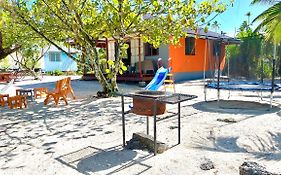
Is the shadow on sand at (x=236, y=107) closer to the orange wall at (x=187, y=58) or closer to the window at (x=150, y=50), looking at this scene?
the orange wall at (x=187, y=58)

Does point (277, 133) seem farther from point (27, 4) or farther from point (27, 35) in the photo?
point (27, 35)

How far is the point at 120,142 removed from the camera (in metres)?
4.80

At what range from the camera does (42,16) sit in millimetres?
8125

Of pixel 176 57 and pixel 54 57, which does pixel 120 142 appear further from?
pixel 54 57

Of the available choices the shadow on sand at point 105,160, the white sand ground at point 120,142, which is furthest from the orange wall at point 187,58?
the shadow on sand at point 105,160

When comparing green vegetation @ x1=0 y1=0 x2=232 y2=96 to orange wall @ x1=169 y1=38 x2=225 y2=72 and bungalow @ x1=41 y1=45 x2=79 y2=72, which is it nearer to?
orange wall @ x1=169 y1=38 x2=225 y2=72

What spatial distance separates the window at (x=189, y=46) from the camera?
1789 cm

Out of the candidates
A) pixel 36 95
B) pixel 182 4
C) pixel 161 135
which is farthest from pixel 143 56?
pixel 161 135

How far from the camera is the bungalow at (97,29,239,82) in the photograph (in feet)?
53.5

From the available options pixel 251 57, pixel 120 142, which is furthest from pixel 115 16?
pixel 251 57

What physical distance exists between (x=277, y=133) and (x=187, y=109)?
9.82ft

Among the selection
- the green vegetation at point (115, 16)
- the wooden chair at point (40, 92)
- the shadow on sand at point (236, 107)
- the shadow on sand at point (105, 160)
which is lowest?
the shadow on sand at point (105, 160)

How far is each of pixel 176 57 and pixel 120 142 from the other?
12.7 meters

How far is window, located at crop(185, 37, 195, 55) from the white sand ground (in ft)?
35.1
